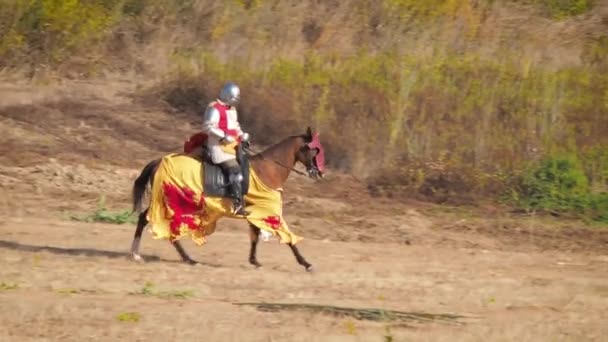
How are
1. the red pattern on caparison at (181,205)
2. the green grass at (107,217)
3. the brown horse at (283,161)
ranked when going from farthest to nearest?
the green grass at (107,217), the brown horse at (283,161), the red pattern on caparison at (181,205)

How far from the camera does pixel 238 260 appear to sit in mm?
14859

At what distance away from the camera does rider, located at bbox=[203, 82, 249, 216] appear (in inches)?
544

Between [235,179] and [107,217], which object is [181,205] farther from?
[107,217]

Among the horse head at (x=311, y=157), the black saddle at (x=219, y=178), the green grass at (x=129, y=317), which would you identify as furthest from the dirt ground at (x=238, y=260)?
the horse head at (x=311, y=157)

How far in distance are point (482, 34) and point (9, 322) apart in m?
16.9

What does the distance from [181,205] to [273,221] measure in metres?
1.04

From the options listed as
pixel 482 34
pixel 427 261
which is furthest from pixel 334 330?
pixel 482 34

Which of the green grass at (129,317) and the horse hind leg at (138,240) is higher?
the green grass at (129,317)

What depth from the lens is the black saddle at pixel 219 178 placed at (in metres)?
14.0

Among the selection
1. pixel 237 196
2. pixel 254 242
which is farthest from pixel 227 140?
pixel 254 242

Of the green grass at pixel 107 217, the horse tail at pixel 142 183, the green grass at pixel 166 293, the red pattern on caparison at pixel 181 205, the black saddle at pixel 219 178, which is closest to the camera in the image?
the green grass at pixel 166 293

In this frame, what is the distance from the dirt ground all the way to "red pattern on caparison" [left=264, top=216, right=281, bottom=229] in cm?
50

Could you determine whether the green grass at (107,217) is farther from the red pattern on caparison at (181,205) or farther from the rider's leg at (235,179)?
the rider's leg at (235,179)

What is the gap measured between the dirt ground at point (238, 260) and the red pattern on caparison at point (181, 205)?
0.47 m
